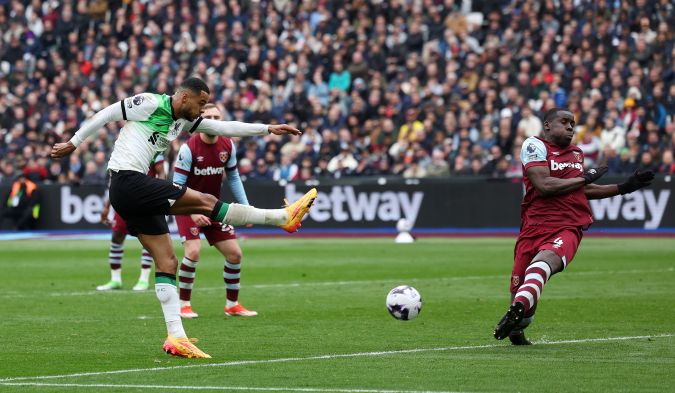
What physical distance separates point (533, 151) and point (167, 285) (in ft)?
11.0

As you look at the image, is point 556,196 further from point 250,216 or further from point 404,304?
point 250,216

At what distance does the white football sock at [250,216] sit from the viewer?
36.0 feet

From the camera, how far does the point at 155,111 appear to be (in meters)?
11.1

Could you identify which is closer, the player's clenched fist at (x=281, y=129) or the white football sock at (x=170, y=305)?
the white football sock at (x=170, y=305)

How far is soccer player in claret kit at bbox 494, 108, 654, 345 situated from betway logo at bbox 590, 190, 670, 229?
19277 millimetres

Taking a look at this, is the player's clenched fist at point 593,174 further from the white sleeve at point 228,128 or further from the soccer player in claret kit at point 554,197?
the white sleeve at point 228,128

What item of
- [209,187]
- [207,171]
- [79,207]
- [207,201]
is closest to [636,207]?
[79,207]

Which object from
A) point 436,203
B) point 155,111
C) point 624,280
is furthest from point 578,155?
point 436,203

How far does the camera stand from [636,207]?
30.9 metres

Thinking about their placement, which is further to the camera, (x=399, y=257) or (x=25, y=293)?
(x=399, y=257)

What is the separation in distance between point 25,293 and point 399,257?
8.81 m

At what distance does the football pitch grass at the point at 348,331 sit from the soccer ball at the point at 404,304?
26 centimetres

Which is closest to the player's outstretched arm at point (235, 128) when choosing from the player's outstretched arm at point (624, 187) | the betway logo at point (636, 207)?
the player's outstretched arm at point (624, 187)

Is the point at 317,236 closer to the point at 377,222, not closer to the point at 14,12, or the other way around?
the point at 377,222
